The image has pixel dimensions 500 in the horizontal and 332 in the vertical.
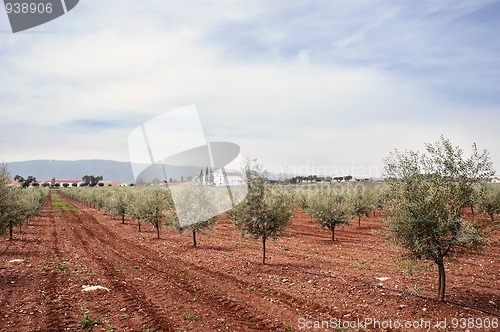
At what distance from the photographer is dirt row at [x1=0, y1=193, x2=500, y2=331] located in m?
12.7

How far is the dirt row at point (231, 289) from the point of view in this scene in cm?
1273

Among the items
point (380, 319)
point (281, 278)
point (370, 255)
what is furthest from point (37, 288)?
point (370, 255)

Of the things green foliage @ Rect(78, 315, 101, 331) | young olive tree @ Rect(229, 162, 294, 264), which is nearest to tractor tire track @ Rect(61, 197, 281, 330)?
green foliage @ Rect(78, 315, 101, 331)

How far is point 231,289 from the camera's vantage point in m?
16.9

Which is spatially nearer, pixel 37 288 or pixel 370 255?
pixel 37 288

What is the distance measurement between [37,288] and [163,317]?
7867 millimetres

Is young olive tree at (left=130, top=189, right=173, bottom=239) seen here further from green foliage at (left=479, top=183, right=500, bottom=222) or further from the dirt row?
green foliage at (left=479, top=183, right=500, bottom=222)

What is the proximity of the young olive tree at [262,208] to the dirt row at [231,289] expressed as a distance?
2399mm

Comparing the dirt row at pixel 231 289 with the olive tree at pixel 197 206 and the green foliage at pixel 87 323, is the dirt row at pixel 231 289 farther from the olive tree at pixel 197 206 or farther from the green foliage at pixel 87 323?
the olive tree at pixel 197 206

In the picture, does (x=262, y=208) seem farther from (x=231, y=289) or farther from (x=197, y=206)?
(x=197, y=206)

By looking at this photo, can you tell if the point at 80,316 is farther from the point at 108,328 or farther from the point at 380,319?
the point at 380,319

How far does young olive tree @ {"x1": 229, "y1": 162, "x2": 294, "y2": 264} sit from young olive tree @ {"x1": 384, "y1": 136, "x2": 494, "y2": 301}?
876 centimetres

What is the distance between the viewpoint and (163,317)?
43.0ft

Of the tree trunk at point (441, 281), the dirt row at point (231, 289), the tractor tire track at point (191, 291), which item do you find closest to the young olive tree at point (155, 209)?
the dirt row at point (231, 289)
